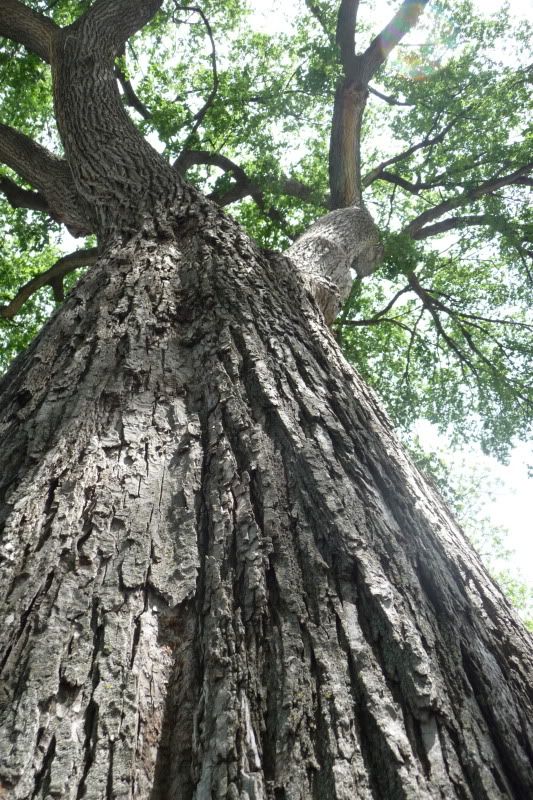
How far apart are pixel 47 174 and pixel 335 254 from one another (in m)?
2.88

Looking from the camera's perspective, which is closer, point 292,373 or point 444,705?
→ point 444,705

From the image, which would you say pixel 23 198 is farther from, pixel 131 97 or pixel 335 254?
pixel 335 254

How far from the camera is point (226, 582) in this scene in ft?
4.35

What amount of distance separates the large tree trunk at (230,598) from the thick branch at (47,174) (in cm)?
312

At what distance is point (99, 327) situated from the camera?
7.05ft

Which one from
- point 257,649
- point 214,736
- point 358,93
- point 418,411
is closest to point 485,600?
point 257,649

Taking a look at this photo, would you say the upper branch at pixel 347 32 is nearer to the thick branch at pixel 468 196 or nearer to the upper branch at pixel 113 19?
the thick branch at pixel 468 196

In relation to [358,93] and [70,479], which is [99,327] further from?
[358,93]

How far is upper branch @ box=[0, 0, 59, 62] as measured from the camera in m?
5.63

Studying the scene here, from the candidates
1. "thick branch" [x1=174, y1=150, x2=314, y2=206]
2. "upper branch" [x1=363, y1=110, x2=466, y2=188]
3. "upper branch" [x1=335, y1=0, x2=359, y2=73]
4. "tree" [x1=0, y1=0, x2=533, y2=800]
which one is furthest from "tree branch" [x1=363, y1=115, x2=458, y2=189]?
"tree" [x1=0, y1=0, x2=533, y2=800]

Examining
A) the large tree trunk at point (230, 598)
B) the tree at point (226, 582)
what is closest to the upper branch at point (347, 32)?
the tree at point (226, 582)

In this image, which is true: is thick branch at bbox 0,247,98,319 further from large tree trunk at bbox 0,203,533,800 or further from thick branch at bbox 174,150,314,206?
large tree trunk at bbox 0,203,533,800

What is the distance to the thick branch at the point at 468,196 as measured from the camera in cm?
755

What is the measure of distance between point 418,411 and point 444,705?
10.7 m
